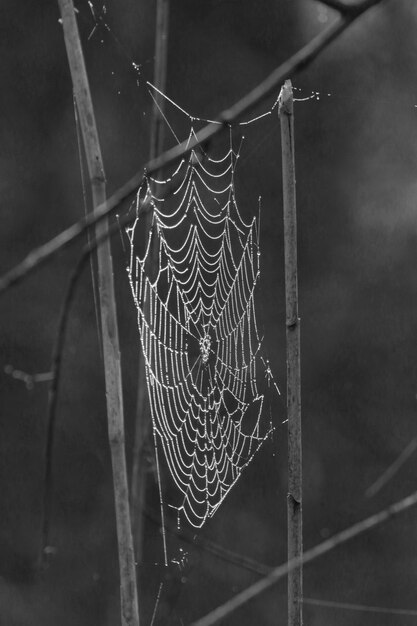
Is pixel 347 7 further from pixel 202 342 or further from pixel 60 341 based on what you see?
pixel 202 342

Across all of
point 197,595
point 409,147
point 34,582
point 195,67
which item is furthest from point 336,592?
point 195,67

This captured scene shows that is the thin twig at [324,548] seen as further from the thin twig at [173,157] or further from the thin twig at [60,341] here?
the thin twig at [173,157]

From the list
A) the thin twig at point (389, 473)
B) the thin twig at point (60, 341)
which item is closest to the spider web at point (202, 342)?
the thin twig at point (389, 473)

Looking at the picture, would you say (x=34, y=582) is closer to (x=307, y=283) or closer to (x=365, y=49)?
(x=307, y=283)

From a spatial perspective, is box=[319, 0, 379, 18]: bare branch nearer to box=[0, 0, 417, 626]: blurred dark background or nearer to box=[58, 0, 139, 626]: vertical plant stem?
box=[58, 0, 139, 626]: vertical plant stem

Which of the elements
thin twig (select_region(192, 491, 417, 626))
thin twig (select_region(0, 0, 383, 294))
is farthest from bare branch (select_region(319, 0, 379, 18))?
thin twig (select_region(192, 491, 417, 626))

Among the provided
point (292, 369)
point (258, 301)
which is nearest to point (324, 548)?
point (292, 369)
